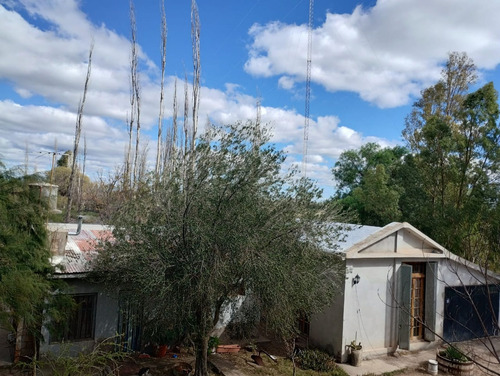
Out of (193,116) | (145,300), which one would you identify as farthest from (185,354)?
(193,116)

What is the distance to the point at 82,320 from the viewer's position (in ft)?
32.8

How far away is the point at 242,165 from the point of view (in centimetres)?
804

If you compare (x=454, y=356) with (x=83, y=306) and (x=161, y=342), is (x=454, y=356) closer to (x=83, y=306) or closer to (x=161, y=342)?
(x=161, y=342)

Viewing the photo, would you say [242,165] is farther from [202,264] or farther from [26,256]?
[26,256]

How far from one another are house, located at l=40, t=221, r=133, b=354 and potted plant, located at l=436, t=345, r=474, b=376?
903cm

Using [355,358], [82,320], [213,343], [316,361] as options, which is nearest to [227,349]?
[213,343]

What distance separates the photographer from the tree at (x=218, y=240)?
303 inches

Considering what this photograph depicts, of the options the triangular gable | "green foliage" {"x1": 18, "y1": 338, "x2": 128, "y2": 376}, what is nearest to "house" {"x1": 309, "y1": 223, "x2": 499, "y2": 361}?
the triangular gable

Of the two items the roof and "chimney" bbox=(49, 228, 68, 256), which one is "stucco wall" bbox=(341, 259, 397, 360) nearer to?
the roof

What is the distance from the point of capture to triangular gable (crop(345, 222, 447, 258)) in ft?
36.8

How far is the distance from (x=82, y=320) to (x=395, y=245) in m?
9.58

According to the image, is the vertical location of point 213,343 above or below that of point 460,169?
below

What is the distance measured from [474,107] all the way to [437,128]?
74.4 inches

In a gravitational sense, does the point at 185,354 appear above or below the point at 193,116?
below
